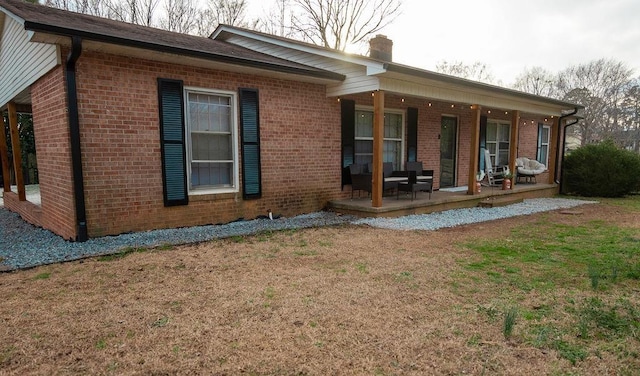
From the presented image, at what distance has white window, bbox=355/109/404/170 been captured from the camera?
29.7 ft

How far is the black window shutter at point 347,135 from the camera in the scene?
8.45 m

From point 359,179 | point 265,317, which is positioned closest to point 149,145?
point 265,317

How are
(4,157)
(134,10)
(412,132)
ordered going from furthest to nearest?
1. (134,10)
2. (412,132)
3. (4,157)

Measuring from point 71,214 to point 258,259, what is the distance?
297cm

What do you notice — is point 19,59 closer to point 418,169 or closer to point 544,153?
point 418,169

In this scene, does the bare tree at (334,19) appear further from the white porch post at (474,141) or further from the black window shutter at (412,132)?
the white porch post at (474,141)

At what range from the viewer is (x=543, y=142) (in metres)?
15.4

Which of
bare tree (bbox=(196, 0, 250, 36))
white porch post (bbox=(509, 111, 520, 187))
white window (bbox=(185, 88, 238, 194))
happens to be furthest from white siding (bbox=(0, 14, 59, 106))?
bare tree (bbox=(196, 0, 250, 36))

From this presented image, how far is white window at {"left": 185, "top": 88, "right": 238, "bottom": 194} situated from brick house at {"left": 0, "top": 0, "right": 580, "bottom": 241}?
0.02 metres

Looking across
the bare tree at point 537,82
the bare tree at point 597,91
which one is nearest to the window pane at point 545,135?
the bare tree at point 597,91

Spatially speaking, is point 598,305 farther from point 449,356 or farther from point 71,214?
point 71,214

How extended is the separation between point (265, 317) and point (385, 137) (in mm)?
7418

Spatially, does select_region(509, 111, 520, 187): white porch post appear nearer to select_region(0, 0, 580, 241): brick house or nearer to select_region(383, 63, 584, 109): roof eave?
select_region(383, 63, 584, 109): roof eave

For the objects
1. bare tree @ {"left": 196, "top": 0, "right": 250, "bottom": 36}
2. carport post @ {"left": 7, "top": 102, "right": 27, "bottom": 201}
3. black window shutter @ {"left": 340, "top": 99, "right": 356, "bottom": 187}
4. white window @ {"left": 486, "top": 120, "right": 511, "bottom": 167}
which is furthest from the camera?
bare tree @ {"left": 196, "top": 0, "right": 250, "bottom": 36}
